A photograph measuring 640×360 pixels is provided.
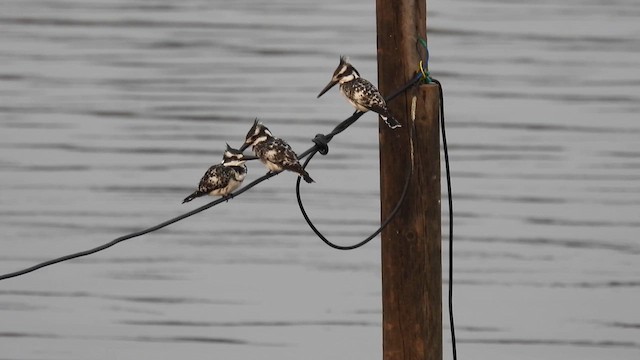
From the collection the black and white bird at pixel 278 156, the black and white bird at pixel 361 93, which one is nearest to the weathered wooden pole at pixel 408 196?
the black and white bird at pixel 361 93

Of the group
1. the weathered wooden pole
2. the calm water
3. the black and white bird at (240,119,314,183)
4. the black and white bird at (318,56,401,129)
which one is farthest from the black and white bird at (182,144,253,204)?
the calm water

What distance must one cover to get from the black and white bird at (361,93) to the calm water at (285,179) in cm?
426

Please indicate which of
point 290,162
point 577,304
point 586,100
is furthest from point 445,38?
point 290,162

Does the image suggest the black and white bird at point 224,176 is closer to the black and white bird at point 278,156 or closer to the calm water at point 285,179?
the black and white bird at point 278,156

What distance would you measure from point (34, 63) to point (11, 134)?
7.41ft

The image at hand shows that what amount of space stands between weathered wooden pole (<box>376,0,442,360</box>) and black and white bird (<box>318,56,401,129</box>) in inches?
2.4

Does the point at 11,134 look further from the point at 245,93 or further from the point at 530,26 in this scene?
the point at 530,26

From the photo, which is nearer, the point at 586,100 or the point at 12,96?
the point at 586,100

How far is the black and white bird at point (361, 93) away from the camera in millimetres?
6425

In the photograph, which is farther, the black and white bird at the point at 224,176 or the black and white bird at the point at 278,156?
the black and white bird at the point at 224,176

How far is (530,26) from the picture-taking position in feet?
60.6

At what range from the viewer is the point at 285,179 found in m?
15.1

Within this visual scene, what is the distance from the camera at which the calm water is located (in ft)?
39.5

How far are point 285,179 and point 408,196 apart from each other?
8.57 m
